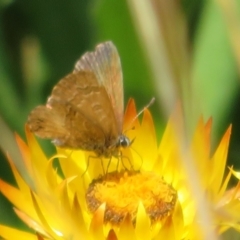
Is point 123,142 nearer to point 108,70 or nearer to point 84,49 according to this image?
point 108,70

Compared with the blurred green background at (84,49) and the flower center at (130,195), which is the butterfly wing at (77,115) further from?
the blurred green background at (84,49)

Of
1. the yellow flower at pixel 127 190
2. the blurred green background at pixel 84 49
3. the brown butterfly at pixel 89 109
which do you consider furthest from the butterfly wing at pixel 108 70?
the blurred green background at pixel 84 49

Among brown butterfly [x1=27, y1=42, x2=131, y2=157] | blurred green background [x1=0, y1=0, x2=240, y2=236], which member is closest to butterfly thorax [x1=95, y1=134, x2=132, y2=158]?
brown butterfly [x1=27, y1=42, x2=131, y2=157]

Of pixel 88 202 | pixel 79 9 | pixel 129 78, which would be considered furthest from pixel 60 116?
pixel 79 9

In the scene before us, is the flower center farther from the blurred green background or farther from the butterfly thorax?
the blurred green background

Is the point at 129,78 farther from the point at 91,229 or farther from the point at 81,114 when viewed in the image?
the point at 91,229

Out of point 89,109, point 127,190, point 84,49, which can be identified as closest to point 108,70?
point 89,109

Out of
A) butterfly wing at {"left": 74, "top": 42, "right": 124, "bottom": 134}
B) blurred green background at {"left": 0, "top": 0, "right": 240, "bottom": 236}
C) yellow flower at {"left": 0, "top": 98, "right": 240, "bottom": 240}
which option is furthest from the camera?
blurred green background at {"left": 0, "top": 0, "right": 240, "bottom": 236}
